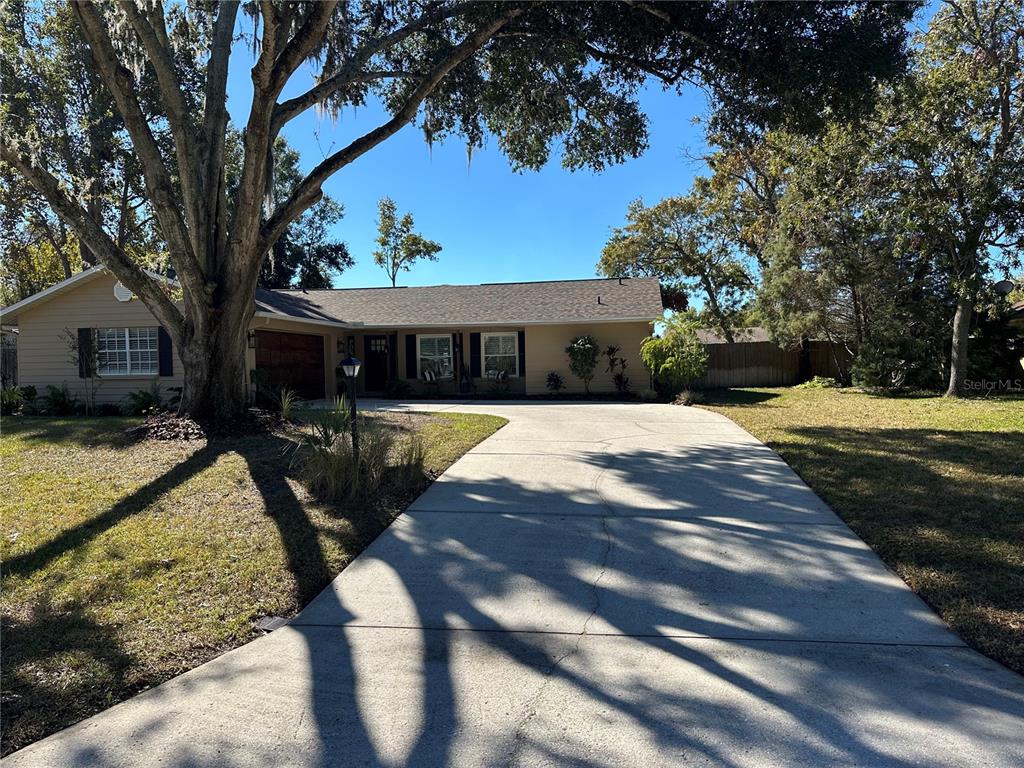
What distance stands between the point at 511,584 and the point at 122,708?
2.25 metres

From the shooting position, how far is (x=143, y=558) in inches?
180

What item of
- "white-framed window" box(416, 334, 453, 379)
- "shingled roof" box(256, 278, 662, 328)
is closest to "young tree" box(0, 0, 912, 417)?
"shingled roof" box(256, 278, 662, 328)

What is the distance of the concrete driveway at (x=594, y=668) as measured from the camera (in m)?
2.45

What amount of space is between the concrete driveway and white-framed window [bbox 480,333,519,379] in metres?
12.5

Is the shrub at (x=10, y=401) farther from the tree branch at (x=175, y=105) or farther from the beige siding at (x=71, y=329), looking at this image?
the tree branch at (x=175, y=105)

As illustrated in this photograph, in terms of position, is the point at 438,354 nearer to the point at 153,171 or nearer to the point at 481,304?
the point at 481,304

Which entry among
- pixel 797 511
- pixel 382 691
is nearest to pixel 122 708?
pixel 382 691

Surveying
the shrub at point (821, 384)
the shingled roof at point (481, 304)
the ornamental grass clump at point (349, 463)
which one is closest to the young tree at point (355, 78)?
the ornamental grass clump at point (349, 463)

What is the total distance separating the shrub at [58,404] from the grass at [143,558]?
251 inches

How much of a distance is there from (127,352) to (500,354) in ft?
31.5

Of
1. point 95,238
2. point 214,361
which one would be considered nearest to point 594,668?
point 214,361

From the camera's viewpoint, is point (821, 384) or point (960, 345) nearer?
point (960, 345)

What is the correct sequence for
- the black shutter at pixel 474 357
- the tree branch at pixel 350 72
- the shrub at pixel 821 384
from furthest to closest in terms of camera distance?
the shrub at pixel 821 384
the black shutter at pixel 474 357
the tree branch at pixel 350 72

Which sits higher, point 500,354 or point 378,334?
point 378,334
